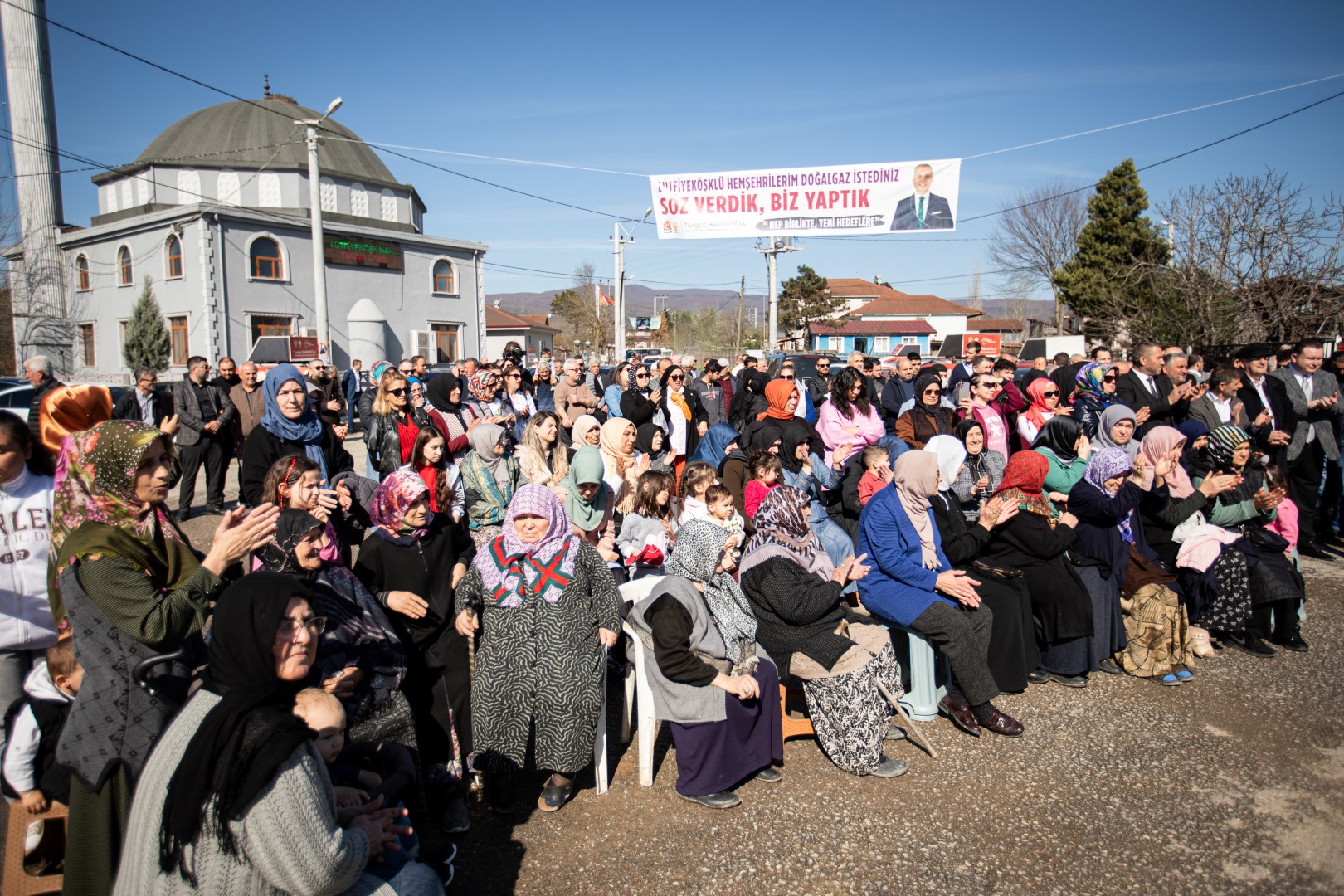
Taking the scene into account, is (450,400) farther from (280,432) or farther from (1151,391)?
(1151,391)

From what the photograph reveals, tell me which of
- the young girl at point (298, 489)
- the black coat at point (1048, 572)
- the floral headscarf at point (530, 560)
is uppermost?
the young girl at point (298, 489)

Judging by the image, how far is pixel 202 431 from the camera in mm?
8883

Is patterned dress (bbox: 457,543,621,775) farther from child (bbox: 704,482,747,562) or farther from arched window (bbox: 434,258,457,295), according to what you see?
arched window (bbox: 434,258,457,295)

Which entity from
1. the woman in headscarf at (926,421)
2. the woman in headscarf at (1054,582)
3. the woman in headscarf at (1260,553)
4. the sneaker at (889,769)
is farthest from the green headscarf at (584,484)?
the woman in headscarf at (1260,553)

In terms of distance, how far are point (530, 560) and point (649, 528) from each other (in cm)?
136

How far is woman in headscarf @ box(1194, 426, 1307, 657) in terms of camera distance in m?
5.25

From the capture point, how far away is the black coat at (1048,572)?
15.5 feet

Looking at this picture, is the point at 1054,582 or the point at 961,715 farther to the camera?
the point at 1054,582

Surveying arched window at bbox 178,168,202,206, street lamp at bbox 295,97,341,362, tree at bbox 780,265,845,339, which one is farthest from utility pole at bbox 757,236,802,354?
tree at bbox 780,265,845,339

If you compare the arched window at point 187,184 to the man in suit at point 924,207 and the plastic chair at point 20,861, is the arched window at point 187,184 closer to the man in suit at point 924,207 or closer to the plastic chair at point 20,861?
the man in suit at point 924,207

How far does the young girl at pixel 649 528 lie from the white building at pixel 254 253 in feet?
87.5

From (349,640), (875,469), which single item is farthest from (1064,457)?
(349,640)

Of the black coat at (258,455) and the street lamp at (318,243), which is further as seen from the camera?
the street lamp at (318,243)

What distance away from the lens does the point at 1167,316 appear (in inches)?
730
